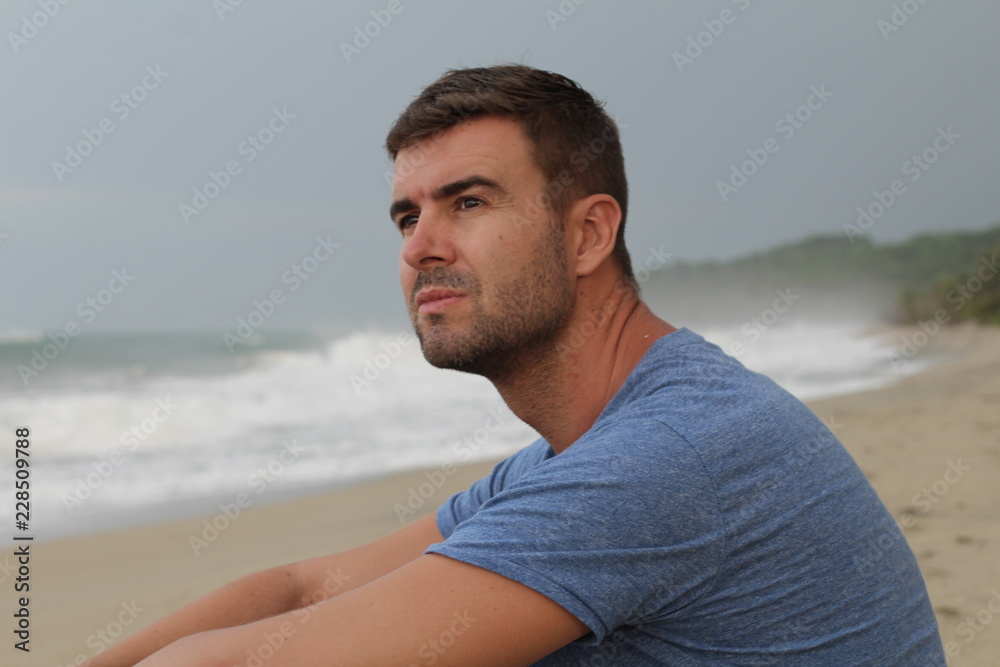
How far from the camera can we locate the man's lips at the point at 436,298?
5.85 ft

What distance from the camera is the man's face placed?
1760 mm

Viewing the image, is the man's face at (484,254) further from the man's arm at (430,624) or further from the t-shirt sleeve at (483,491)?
the man's arm at (430,624)

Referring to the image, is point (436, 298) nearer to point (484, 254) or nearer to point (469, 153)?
point (484, 254)

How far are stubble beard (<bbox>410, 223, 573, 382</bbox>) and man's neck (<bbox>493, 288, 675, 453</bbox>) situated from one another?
2 centimetres

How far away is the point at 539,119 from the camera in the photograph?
1.88 metres

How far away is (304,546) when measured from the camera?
5.87 meters

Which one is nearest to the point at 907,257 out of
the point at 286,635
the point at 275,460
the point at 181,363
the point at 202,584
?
the point at 181,363

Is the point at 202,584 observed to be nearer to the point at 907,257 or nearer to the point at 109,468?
the point at 109,468

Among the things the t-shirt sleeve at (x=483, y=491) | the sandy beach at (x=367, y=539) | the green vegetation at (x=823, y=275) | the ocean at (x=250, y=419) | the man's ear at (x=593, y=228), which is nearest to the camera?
the man's ear at (x=593, y=228)

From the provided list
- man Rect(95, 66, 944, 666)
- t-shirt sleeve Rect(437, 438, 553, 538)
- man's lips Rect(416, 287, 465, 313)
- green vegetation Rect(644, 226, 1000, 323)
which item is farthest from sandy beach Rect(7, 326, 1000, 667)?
green vegetation Rect(644, 226, 1000, 323)

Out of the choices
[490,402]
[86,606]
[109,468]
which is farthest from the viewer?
[490,402]

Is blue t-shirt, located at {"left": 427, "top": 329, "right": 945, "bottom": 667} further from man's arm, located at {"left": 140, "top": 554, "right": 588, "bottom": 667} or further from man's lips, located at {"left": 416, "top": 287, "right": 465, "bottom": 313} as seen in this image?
man's lips, located at {"left": 416, "top": 287, "right": 465, "bottom": 313}

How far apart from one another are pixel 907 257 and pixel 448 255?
145 feet

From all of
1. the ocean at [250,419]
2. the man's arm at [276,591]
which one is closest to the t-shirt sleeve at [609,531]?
the man's arm at [276,591]
